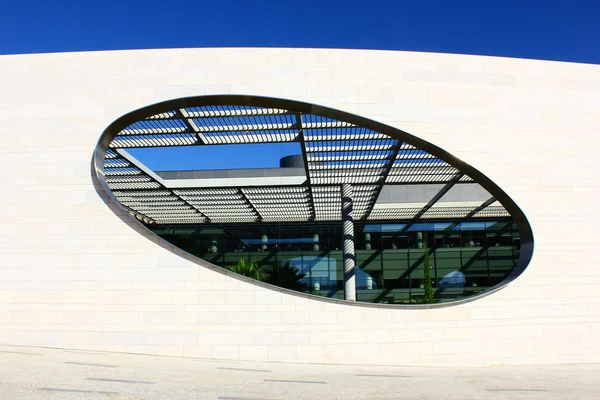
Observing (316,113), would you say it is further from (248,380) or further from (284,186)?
(284,186)

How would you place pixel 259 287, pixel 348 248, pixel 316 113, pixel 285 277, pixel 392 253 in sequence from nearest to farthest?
pixel 259 287, pixel 316 113, pixel 348 248, pixel 285 277, pixel 392 253

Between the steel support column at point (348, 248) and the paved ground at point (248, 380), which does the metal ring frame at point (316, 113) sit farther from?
the steel support column at point (348, 248)

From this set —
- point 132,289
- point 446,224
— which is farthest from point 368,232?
point 132,289

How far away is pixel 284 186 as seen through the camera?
2309 cm

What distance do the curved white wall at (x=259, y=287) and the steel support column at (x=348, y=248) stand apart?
382 inches

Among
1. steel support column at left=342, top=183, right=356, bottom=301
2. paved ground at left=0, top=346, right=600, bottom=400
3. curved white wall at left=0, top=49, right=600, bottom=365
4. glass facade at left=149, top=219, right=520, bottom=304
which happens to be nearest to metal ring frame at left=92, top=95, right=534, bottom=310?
curved white wall at left=0, top=49, right=600, bottom=365

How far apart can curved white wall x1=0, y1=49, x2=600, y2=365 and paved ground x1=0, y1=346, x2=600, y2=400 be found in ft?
2.35

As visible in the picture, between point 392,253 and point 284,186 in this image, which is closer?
point 284,186

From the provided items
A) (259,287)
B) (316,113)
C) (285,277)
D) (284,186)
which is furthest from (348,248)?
(259,287)

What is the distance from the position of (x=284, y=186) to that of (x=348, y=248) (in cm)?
442

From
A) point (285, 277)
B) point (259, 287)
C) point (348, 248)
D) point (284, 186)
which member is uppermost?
point (284, 186)

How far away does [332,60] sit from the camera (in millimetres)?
12234

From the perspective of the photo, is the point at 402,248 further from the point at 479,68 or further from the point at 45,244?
the point at 45,244

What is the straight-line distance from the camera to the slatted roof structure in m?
14.3
